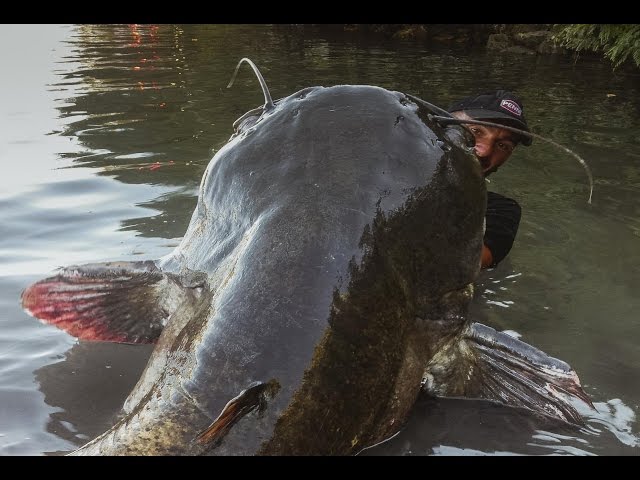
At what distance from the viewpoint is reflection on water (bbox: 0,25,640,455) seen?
2375mm

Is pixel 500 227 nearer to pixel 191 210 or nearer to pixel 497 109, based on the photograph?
pixel 497 109

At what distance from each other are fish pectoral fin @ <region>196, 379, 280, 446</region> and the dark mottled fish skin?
0.01m

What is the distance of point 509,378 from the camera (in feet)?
7.55

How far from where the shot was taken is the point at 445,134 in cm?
213

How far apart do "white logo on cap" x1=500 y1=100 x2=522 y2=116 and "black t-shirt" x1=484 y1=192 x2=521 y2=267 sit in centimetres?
47

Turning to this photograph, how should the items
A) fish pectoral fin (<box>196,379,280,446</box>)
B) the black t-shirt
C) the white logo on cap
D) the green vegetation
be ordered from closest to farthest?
fish pectoral fin (<box>196,379,280,446</box>) → the black t-shirt → the white logo on cap → the green vegetation

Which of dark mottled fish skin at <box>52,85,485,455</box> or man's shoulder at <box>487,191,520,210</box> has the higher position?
dark mottled fish skin at <box>52,85,485,455</box>

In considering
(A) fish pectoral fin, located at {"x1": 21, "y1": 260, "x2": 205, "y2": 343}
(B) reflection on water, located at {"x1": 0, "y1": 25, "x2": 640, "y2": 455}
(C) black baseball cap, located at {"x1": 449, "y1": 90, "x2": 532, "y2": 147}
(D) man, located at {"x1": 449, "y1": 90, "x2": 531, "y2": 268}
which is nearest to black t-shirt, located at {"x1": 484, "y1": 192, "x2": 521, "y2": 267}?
(D) man, located at {"x1": 449, "y1": 90, "x2": 531, "y2": 268}

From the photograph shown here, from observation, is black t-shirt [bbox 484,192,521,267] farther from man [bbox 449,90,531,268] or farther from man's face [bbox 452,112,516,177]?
man's face [bbox 452,112,516,177]

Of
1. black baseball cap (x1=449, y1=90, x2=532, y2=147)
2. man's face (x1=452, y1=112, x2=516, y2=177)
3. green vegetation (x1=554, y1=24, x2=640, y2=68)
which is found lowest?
green vegetation (x1=554, y1=24, x2=640, y2=68)

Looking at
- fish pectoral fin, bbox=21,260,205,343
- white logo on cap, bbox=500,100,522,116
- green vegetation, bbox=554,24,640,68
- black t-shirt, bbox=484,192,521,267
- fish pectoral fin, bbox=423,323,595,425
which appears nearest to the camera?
fish pectoral fin, bbox=21,260,205,343

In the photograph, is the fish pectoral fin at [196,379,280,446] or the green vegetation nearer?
the fish pectoral fin at [196,379,280,446]

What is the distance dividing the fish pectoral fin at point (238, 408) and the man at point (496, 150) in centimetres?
225
